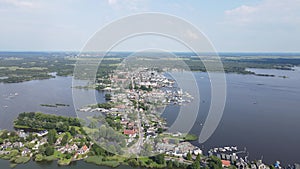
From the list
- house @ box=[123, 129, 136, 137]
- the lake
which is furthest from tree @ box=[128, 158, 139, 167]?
house @ box=[123, 129, 136, 137]

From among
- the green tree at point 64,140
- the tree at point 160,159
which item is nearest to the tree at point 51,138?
the green tree at point 64,140

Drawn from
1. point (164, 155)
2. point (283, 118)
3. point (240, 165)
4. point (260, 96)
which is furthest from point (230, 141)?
point (260, 96)

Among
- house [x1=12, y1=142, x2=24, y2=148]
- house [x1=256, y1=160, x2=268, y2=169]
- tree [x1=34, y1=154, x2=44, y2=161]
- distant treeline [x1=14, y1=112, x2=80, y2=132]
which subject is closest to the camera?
house [x1=256, y1=160, x2=268, y2=169]

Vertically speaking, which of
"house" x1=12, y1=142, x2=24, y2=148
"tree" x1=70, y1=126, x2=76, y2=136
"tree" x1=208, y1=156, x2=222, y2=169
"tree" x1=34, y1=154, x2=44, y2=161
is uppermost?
"tree" x1=70, y1=126, x2=76, y2=136

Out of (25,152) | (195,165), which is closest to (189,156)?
(195,165)

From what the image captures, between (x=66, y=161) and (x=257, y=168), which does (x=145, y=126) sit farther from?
(x=257, y=168)

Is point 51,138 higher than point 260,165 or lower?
higher

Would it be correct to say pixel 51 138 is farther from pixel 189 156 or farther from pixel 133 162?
pixel 189 156

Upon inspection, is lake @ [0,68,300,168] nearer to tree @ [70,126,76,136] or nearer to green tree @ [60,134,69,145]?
green tree @ [60,134,69,145]
